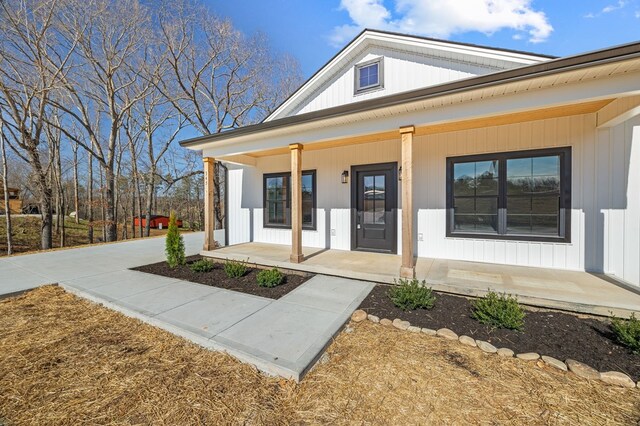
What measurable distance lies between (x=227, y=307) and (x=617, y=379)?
3989mm

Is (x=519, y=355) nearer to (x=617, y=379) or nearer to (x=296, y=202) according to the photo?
(x=617, y=379)

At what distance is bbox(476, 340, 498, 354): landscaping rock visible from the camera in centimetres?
259

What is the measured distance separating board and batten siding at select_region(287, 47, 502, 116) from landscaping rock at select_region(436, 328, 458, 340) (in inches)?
223

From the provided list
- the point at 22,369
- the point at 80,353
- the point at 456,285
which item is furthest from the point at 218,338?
the point at 456,285

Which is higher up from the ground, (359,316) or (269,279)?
(269,279)

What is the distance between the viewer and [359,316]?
333cm

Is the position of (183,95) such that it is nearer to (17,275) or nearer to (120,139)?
(120,139)

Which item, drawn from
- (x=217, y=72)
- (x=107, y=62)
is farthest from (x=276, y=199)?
(x=217, y=72)

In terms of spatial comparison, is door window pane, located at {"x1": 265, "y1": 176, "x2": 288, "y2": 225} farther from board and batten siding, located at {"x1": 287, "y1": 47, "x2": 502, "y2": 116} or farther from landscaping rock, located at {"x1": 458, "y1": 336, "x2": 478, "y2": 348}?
landscaping rock, located at {"x1": 458, "y1": 336, "x2": 478, "y2": 348}

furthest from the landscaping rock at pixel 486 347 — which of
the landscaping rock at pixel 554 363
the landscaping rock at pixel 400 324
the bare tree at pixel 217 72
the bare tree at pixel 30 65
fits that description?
the bare tree at pixel 217 72

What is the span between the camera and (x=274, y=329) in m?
3.01

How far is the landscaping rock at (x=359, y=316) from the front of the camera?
10.8 ft

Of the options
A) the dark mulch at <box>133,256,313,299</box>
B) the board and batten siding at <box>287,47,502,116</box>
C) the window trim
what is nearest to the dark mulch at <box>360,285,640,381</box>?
the dark mulch at <box>133,256,313,299</box>

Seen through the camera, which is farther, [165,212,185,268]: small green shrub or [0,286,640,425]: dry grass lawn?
[165,212,185,268]: small green shrub
